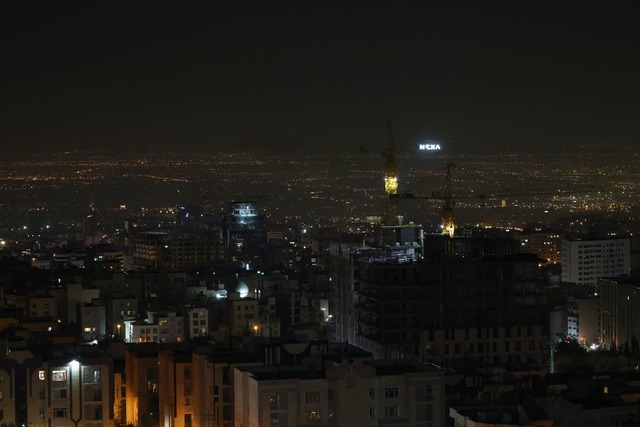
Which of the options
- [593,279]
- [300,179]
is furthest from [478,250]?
[300,179]

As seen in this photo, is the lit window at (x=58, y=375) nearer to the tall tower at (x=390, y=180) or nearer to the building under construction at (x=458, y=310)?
the building under construction at (x=458, y=310)

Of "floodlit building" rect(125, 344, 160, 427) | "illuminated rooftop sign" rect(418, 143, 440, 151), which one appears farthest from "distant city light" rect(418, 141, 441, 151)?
"floodlit building" rect(125, 344, 160, 427)

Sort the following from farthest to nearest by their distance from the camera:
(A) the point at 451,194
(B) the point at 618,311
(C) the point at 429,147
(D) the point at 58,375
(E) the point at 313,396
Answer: (A) the point at 451,194 → (C) the point at 429,147 → (B) the point at 618,311 → (D) the point at 58,375 → (E) the point at 313,396

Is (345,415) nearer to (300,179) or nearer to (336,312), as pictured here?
(336,312)

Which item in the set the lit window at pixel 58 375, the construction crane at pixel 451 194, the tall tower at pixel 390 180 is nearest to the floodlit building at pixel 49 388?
the lit window at pixel 58 375

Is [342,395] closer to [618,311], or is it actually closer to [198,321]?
[198,321]

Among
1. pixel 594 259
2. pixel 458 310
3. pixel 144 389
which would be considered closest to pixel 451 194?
pixel 594 259
